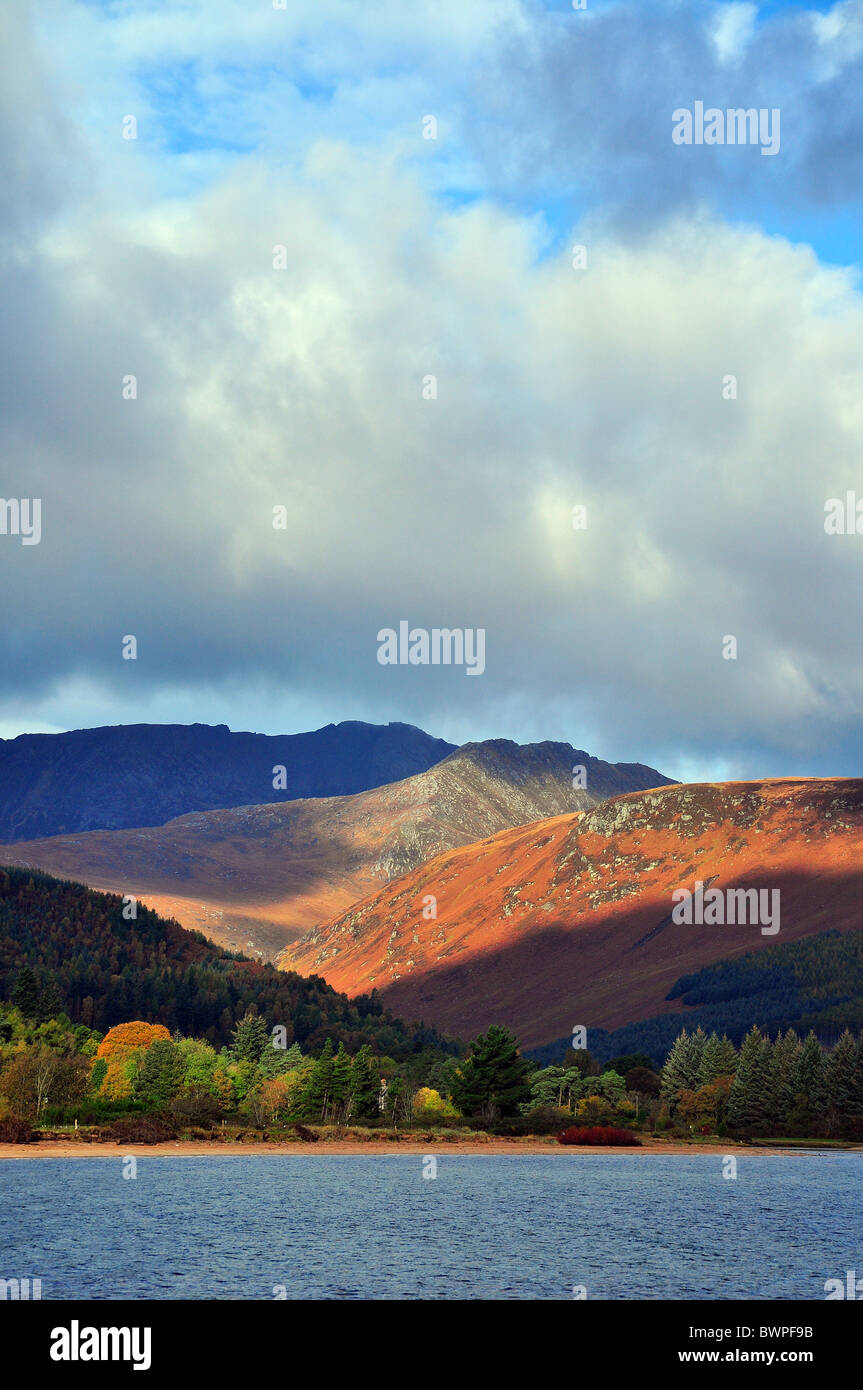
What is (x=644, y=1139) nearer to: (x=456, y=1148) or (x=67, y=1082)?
(x=456, y=1148)

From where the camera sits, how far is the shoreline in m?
145

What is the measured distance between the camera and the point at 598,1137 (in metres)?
184

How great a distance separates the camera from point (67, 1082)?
171125 millimetres

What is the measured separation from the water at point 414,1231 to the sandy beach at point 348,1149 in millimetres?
9830

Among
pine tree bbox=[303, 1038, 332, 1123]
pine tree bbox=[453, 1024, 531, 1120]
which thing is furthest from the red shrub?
pine tree bbox=[303, 1038, 332, 1123]

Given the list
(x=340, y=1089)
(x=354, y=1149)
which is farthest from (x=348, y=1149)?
(x=340, y=1089)

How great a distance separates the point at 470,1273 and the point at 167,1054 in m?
118

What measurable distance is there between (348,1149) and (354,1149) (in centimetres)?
79

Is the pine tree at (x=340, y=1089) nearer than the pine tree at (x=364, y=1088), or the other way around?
the pine tree at (x=340, y=1089)

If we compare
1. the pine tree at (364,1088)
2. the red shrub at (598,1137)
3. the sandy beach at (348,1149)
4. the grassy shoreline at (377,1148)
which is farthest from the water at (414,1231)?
the red shrub at (598,1137)

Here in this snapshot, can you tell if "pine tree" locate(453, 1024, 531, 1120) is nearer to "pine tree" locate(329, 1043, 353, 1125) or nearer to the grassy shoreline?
the grassy shoreline

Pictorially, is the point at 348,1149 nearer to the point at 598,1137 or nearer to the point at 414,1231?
the point at 598,1137

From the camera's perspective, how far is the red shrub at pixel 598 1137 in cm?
18300

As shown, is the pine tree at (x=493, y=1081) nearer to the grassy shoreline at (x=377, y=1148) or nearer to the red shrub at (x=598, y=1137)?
the grassy shoreline at (x=377, y=1148)
